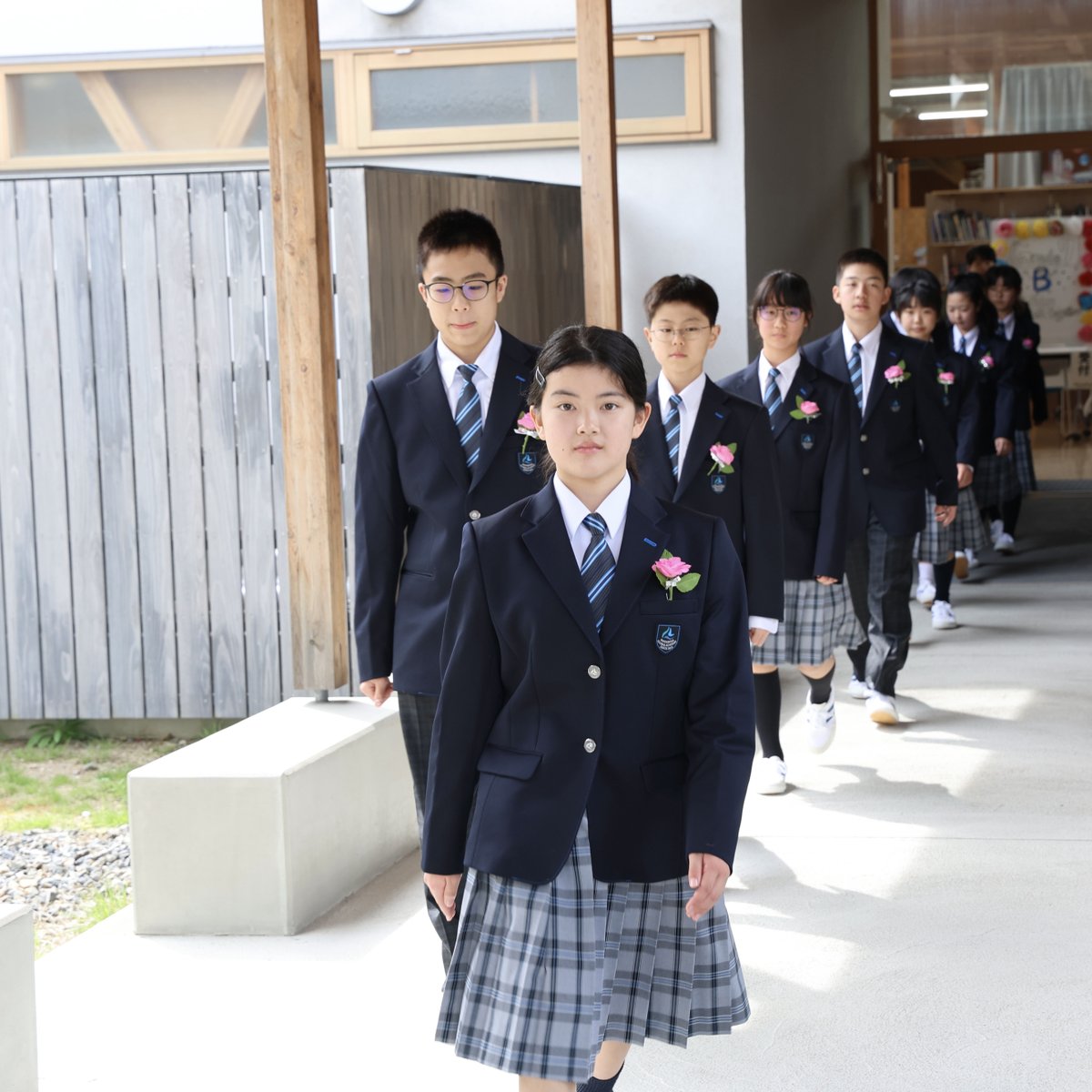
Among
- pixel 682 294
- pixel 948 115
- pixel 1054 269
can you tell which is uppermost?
pixel 948 115

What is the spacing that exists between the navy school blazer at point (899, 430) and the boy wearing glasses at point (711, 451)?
1513mm

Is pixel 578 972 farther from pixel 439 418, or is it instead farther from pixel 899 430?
pixel 899 430

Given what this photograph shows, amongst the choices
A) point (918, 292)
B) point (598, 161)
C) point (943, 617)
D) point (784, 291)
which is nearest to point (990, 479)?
point (943, 617)

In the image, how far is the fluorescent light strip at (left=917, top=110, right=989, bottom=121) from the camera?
37.2ft

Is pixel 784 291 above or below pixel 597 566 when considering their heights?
above

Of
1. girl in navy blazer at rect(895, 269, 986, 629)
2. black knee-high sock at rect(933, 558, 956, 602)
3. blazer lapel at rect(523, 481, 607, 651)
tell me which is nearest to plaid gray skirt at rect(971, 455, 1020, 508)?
girl in navy blazer at rect(895, 269, 986, 629)

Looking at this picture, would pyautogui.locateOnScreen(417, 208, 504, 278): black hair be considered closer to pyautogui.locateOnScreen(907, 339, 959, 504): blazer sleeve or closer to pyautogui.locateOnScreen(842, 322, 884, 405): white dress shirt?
pyautogui.locateOnScreen(842, 322, 884, 405): white dress shirt

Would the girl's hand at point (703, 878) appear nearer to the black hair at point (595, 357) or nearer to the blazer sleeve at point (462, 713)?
the blazer sleeve at point (462, 713)

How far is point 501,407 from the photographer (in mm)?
2820

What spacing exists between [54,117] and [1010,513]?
5522 millimetres

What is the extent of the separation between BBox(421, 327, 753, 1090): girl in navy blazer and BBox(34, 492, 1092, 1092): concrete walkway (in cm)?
71

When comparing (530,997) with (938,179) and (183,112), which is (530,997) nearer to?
(183,112)

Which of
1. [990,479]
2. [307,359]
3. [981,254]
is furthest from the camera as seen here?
[981,254]

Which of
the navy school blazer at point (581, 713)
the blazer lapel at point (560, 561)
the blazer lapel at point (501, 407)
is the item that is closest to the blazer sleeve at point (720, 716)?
the navy school blazer at point (581, 713)
